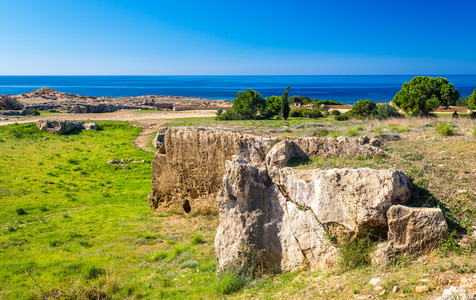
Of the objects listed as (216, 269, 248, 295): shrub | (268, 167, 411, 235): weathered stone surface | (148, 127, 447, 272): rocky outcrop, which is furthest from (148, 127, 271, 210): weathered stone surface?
(216, 269, 248, 295): shrub

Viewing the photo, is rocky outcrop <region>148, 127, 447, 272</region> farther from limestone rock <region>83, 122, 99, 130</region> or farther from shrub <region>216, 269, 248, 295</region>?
limestone rock <region>83, 122, 99, 130</region>

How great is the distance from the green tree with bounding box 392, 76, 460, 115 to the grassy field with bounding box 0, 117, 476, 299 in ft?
64.3

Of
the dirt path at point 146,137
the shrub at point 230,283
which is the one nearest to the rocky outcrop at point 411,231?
the shrub at point 230,283

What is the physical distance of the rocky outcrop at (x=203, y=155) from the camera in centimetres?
1197

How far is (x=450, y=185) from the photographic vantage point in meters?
8.55

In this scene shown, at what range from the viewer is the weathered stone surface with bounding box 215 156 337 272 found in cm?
871

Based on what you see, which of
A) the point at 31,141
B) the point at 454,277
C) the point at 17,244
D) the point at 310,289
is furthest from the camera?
the point at 31,141

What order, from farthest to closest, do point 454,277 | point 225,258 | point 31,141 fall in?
1. point 31,141
2. point 225,258
3. point 454,277

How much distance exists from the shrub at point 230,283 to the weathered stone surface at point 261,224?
62 centimetres

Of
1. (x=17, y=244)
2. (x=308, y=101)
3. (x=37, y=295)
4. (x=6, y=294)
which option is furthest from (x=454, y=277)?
(x=308, y=101)

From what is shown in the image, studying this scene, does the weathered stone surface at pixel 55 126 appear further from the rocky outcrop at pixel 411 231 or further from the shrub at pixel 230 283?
the rocky outcrop at pixel 411 231

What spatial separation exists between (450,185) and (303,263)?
4135 millimetres

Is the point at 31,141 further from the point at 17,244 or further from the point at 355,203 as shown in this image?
the point at 355,203

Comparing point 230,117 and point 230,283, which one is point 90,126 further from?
point 230,283
